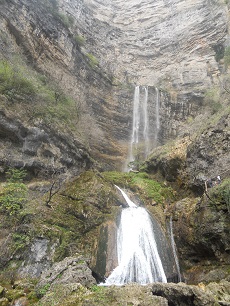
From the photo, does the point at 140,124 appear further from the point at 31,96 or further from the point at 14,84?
the point at 14,84

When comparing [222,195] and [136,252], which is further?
[136,252]

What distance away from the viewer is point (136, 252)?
1022 centimetres

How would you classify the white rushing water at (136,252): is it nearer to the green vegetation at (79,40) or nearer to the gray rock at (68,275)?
the gray rock at (68,275)

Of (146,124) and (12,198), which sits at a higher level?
(146,124)

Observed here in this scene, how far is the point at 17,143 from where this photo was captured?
40.5 ft

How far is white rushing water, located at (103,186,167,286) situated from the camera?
30.0 ft

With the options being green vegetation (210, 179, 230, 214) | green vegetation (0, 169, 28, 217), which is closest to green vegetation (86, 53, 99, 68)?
green vegetation (0, 169, 28, 217)

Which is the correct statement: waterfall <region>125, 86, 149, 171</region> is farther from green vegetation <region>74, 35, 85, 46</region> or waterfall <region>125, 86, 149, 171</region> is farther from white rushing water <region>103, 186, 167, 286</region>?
white rushing water <region>103, 186, 167, 286</region>

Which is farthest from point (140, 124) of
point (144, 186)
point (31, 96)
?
point (31, 96)

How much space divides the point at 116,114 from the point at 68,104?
880cm

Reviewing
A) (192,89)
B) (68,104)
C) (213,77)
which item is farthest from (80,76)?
(213,77)

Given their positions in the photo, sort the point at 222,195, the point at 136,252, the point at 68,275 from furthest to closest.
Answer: the point at 136,252
the point at 222,195
the point at 68,275

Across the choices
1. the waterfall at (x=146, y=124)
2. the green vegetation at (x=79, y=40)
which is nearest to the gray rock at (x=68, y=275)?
the waterfall at (x=146, y=124)

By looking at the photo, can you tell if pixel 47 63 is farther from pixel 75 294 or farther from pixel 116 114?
pixel 75 294
